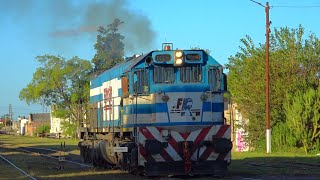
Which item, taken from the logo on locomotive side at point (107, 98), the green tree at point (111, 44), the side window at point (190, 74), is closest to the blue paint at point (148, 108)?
the side window at point (190, 74)

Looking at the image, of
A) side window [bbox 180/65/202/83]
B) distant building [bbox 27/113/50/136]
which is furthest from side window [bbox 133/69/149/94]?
distant building [bbox 27/113/50/136]

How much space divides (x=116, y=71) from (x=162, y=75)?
12.4 feet

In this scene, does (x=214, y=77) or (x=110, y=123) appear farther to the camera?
(x=110, y=123)

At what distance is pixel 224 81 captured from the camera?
642 inches

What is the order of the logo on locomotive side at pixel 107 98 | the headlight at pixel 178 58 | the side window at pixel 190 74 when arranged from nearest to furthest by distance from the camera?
the headlight at pixel 178 58 → the side window at pixel 190 74 → the logo on locomotive side at pixel 107 98

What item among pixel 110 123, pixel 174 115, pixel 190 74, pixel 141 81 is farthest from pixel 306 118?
pixel 141 81

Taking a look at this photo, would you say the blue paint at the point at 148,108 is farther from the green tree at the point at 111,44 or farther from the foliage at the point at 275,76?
the foliage at the point at 275,76

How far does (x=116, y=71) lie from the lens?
64.0ft

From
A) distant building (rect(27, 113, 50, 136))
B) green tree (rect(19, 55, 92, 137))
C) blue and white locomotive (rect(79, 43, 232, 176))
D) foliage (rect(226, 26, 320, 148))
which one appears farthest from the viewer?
distant building (rect(27, 113, 50, 136))

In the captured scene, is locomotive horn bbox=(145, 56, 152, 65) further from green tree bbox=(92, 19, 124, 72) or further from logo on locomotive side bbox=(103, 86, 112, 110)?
green tree bbox=(92, 19, 124, 72)

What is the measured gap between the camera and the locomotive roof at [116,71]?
652 inches

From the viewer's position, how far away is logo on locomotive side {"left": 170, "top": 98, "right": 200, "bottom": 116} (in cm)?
1598

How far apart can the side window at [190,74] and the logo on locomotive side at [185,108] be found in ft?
2.09

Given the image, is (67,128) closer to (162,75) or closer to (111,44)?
(111,44)
